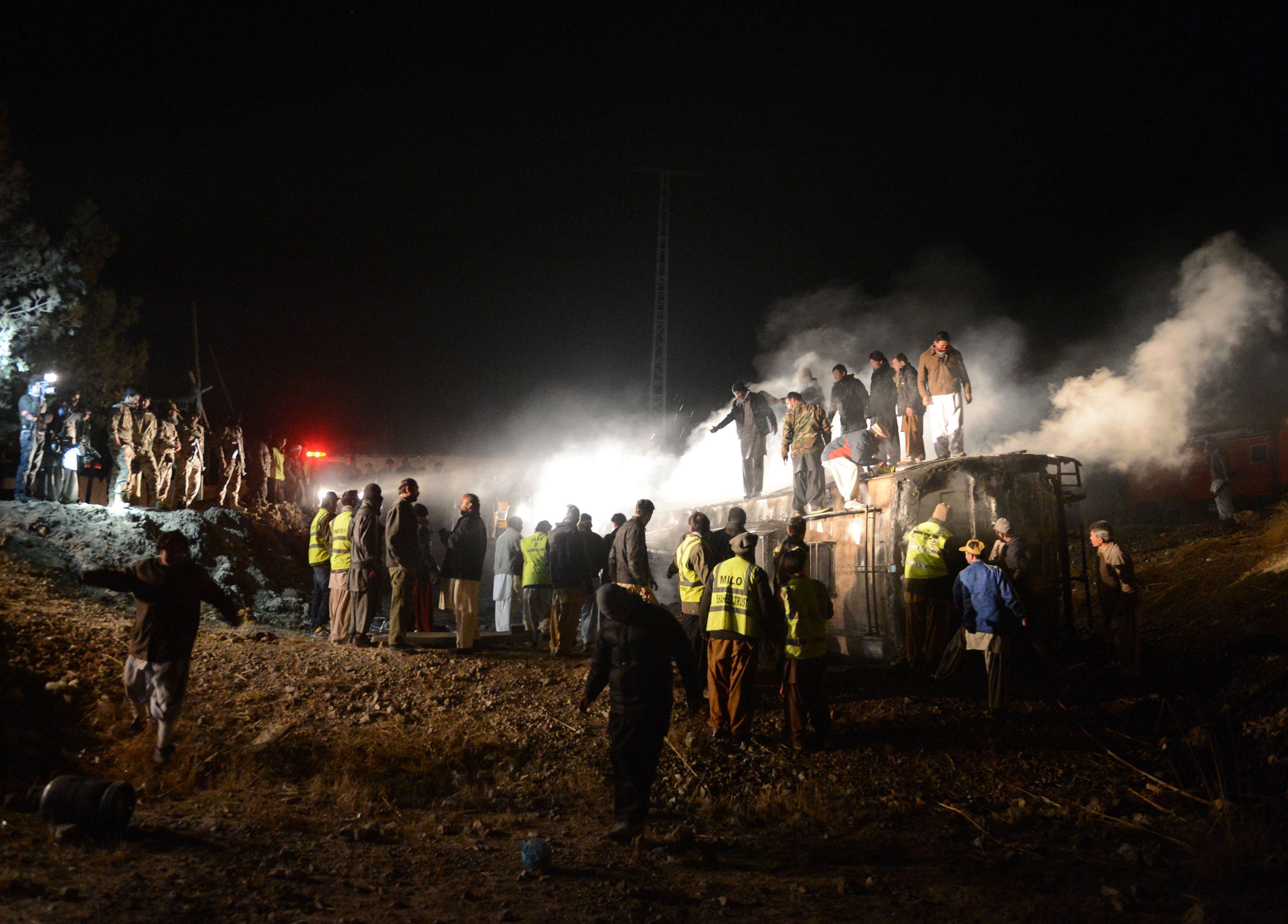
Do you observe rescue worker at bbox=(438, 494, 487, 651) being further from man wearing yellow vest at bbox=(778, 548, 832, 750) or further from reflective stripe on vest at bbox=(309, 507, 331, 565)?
man wearing yellow vest at bbox=(778, 548, 832, 750)

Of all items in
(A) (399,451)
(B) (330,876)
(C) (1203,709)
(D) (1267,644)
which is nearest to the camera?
(B) (330,876)

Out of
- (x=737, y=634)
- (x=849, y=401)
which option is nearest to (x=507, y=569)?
(x=849, y=401)

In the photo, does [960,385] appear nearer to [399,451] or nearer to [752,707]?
[752,707]

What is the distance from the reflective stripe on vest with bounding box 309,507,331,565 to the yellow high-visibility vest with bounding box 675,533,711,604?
15.9ft

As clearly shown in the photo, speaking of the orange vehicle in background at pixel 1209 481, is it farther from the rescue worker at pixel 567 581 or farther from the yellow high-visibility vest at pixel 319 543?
the yellow high-visibility vest at pixel 319 543

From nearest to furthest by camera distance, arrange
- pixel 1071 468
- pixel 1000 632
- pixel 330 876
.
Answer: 1. pixel 330 876
2. pixel 1000 632
3. pixel 1071 468

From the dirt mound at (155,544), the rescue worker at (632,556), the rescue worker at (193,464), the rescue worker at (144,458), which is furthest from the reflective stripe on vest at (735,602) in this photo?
the rescue worker at (193,464)

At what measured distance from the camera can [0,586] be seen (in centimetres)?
885

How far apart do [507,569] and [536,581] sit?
131 centimetres

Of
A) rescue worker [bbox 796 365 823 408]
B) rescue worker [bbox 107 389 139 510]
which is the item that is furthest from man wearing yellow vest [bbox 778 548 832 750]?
rescue worker [bbox 107 389 139 510]

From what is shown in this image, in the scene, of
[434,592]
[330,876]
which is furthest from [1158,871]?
[434,592]

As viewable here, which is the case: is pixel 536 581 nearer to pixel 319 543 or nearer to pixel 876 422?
pixel 319 543

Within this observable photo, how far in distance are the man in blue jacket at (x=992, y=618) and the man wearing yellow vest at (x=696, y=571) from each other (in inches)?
92.8

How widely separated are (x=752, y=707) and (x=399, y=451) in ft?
99.2
